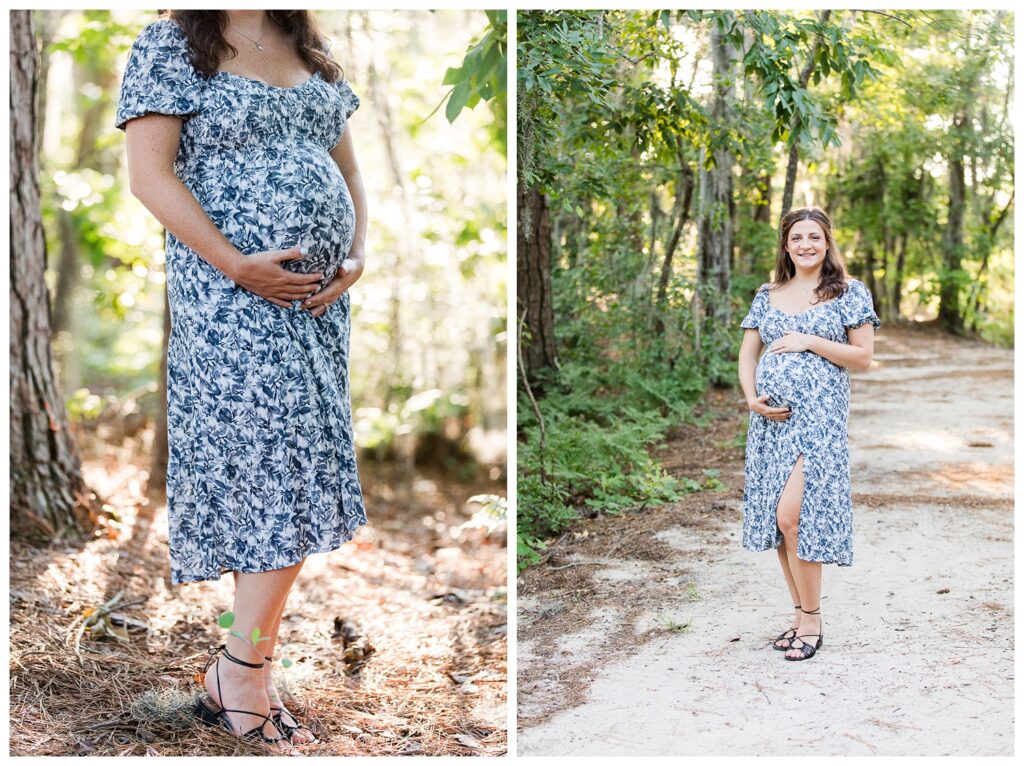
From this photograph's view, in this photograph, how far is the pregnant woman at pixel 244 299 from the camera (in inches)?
90.9

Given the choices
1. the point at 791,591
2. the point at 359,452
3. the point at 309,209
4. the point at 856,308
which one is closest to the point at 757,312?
the point at 856,308

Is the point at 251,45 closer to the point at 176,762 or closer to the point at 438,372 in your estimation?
the point at 176,762

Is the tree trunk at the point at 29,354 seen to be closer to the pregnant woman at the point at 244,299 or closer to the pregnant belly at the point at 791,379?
the pregnant woman at the point at 244,299

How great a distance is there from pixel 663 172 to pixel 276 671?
3.17 m

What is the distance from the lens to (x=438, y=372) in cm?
667

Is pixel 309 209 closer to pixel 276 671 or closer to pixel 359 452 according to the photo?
pixel 276 671

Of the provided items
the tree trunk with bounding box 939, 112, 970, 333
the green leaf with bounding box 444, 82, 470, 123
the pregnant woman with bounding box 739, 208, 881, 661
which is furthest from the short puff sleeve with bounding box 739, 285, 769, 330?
the tree trunk with bounding box 939, 112, 970, 333

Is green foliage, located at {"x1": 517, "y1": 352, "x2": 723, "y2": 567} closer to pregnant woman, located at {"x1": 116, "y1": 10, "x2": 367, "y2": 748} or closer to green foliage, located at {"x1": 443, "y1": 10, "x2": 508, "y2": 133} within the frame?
pregnant woman, located at {"x1": 116, "y1": 10, "x2": 367, "y2": 748}

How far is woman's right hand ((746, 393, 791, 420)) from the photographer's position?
2908 mm

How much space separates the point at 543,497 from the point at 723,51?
8.12 feet

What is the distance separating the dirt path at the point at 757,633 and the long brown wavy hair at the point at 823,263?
1.13m

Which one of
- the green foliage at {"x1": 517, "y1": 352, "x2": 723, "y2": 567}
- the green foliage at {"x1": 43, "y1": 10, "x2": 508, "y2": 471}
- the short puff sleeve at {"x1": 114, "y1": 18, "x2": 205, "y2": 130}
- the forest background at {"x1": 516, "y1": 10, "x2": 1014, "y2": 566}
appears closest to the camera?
the short puff sleeve at {"x1": 114, "y1": 18, "x2": 205, "y2": 130}

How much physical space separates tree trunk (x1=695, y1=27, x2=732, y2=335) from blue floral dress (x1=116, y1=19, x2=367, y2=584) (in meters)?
2.95

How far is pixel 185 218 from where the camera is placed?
229 cm
